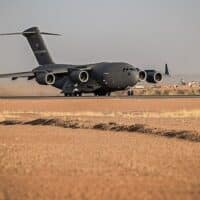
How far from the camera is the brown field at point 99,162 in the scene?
1149cm

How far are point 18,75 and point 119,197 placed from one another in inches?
2234

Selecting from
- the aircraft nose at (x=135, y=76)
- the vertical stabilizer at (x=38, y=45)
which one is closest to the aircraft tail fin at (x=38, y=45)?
the vertical stabilizer at (x=38, y=45)

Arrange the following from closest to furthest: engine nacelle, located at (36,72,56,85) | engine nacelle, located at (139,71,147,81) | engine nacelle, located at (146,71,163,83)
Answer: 1. engine nacelle, located at (36,72,56,85)
2. engine nacelle, located at (139,71,147,81)
3. engine nacelle, located at (146,71,163,83)

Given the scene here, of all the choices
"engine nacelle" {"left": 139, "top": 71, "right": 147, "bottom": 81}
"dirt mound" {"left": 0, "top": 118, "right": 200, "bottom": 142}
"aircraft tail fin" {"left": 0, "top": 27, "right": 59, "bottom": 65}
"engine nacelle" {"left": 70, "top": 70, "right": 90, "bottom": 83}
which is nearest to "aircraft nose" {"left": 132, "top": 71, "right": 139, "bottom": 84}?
"engine nacelle" {"left": 139, "top": 71, "right": 147, "bottom": 81}

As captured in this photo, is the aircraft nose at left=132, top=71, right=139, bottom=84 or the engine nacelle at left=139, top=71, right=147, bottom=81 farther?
the engine nacelle at left=139, top=71, right=147, bottom=81

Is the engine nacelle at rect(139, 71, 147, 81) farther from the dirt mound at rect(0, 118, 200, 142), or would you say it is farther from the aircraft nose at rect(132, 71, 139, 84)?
the dirt mound at rect(0, 118, 200, 142)

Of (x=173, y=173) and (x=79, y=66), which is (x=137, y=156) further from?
(x=79, y=66)

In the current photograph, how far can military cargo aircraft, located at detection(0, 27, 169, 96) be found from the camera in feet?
204

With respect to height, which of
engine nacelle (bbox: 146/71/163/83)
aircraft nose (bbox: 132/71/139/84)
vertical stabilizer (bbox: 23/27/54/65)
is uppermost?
vertical stabilizer (bbox: 23/27/54/65)

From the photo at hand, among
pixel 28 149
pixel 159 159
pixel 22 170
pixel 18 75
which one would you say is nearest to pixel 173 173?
pixel 159 159

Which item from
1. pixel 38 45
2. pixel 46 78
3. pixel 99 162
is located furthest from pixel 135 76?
pixel 99 162

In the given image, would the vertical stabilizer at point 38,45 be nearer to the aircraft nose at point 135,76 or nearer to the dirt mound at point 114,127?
the aircraft nose at point 135,76

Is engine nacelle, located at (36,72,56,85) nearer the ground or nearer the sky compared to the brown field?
nearer the ground

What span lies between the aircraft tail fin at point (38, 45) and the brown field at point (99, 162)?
149 ft
